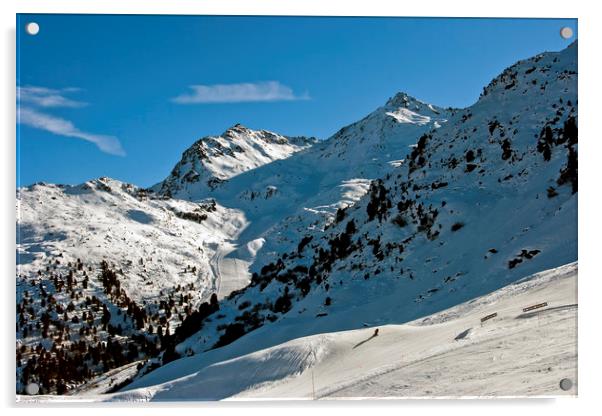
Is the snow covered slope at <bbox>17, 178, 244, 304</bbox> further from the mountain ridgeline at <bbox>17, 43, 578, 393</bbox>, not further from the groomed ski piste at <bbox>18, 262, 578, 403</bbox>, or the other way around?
the groomed ski piste at <bbox>18, 262, 578, 403</bbox>

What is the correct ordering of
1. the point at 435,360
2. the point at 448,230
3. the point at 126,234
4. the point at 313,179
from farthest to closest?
the point at 313,179 < the point at 126,234 < the point at 448,230 < the point at 435,360

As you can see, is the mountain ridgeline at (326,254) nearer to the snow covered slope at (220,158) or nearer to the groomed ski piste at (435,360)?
the groomed ski piste at (435,360)

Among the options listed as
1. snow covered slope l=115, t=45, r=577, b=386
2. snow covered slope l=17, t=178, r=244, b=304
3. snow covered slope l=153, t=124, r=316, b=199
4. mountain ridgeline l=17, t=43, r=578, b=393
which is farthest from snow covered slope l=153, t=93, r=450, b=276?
snow covered slope l=115, t=45, r=577, b=386

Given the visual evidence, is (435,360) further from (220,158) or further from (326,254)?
(220,158)

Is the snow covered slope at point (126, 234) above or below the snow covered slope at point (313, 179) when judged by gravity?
below

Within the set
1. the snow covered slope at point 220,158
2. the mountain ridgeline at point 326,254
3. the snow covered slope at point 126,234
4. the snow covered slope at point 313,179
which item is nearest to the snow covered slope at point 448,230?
the mountain ridgeline at point 326,254

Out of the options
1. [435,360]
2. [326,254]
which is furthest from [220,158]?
[435,360]
